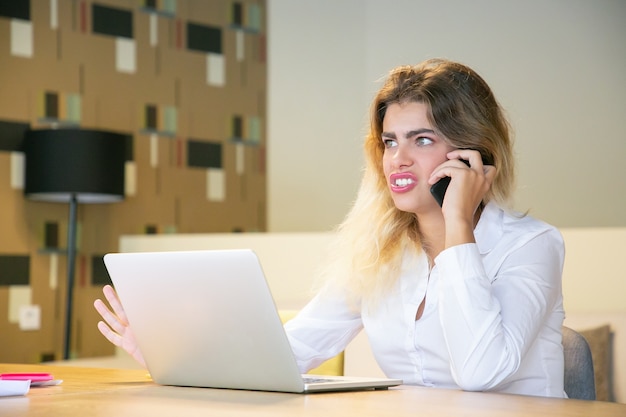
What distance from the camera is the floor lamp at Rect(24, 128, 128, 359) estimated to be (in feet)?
13.6

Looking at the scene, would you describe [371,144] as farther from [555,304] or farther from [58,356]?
[58,356]

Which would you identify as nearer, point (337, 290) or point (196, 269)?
point (196, 269)

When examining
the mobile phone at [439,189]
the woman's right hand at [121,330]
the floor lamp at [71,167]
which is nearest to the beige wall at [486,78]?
the floor lamp at [71,167]

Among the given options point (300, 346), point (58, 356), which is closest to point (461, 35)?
point (58, 356)

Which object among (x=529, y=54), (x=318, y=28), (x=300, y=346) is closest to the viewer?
(x=300, y=346)

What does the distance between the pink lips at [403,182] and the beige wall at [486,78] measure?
2.57 m

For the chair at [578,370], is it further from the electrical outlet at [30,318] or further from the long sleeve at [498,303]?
the electrical outlet at [30,318]

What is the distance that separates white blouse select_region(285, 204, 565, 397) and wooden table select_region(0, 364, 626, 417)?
0.17m

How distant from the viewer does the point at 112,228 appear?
4.76m

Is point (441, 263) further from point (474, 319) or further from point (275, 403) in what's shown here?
point (275, 403)

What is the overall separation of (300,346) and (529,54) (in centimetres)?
283

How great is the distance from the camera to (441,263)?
5.89 feet

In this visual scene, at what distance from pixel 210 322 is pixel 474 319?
49 centimetres

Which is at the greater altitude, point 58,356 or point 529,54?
point 529,54
